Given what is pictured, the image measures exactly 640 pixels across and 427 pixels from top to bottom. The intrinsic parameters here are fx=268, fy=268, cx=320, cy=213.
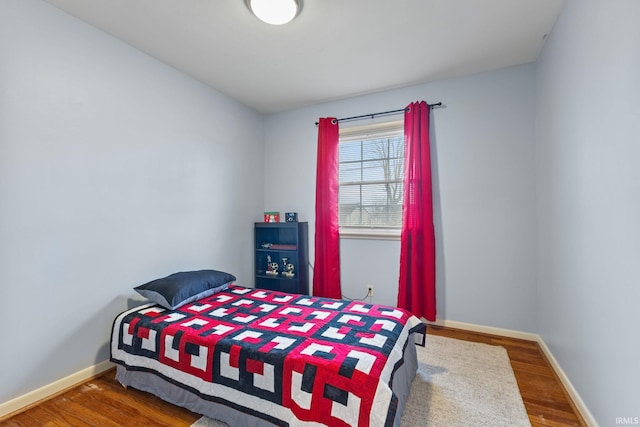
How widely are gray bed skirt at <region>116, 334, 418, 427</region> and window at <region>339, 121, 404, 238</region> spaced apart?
1.50m

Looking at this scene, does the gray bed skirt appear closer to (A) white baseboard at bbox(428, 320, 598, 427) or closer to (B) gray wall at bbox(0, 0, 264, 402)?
(B) gray wall at bbox(0, 0, 264, 402)

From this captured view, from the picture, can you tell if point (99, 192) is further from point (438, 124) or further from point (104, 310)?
point (438, 124)

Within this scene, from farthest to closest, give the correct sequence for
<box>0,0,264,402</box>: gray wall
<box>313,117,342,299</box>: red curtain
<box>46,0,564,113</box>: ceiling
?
1. <box>313,117,342,299</box>: red curtain
2. <box>46,0,564,113</box>: ceiling
3. <box>0,0,264,402</box>: gray wall

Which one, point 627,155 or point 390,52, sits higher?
point 390,52

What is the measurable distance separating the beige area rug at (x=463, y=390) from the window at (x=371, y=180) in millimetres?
1283

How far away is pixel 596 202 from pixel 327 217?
91.5 inches

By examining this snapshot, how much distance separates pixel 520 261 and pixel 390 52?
229 cm

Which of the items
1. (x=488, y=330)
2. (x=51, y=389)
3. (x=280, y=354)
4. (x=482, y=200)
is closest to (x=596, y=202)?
(x=482, y=200)

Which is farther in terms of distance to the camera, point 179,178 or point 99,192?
point 179,178

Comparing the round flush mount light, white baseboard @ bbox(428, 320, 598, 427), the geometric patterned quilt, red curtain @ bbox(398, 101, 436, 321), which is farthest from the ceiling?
white baseboard @ bbox(428, 320, 598, 427)

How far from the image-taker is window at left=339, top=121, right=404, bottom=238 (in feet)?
10.3

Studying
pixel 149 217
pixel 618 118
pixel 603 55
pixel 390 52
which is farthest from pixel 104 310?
pixel 603 55

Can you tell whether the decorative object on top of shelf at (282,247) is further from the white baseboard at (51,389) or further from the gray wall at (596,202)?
the gray wall at (596,202)

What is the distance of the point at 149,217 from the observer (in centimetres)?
238
